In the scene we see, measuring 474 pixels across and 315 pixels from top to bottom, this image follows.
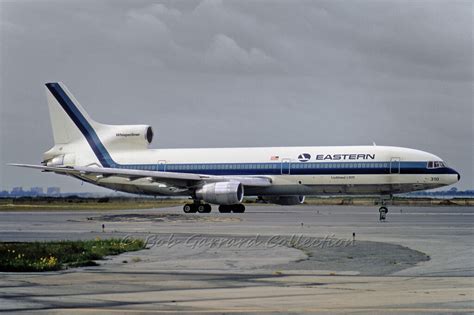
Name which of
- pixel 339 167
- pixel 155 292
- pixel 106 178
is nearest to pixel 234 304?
pixel 155 292

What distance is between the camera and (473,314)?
1097 cm

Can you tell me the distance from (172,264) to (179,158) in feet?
126

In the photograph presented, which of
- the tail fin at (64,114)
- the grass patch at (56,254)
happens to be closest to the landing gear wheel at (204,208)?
the tail fin at (64,114)

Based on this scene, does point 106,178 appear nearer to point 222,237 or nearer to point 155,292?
point 222,237

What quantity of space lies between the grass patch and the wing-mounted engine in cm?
3623

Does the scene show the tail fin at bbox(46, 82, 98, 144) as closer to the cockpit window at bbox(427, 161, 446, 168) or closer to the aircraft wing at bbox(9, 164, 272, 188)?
the aircraft wing at bbox(9, 164, 272, 188)

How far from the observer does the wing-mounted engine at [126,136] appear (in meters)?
59.4

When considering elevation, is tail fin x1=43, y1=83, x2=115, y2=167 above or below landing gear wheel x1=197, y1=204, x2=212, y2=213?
above

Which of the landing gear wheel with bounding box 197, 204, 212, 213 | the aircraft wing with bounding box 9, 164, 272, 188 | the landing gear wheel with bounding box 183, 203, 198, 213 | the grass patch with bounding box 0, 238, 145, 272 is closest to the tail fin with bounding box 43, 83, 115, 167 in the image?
the aircraft wing with bounding box 9, 164, 272, 188

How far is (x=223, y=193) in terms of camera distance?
49812 mm

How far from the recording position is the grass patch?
1752 cm

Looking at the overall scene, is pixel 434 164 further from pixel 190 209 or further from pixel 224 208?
pixel 190 209

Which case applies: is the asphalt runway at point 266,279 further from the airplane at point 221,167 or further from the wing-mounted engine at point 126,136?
the wing-mounted engine at point 126,136

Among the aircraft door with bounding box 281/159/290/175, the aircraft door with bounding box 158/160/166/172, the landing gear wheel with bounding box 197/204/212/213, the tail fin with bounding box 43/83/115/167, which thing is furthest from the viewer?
the tail fin with bounding box 43/83/115/167
